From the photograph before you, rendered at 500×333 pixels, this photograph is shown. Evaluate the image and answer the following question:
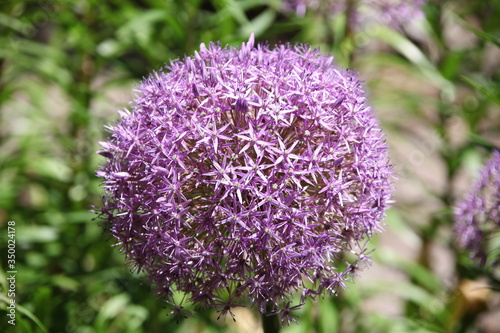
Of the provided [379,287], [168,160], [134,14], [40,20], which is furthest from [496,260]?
[40,20]

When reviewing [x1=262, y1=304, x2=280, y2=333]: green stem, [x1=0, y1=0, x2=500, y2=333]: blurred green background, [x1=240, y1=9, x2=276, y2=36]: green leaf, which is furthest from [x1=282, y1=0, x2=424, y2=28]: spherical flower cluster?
[x1=262, y1=304, x2=280, y2=333]: green stem

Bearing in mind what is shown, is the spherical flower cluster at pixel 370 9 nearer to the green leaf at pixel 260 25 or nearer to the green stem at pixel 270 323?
the green leaf at pixel 260 25

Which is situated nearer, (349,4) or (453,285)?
(349,4)

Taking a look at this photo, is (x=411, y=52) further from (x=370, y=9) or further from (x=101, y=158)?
(x=101, y=158)

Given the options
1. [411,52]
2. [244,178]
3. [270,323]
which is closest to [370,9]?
[411,52]

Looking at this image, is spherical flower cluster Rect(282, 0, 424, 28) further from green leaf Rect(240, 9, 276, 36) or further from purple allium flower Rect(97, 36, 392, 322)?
purple allium flower Rect(97, 36, 392, 322)

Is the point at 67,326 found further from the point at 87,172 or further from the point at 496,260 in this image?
the point at 496,260
